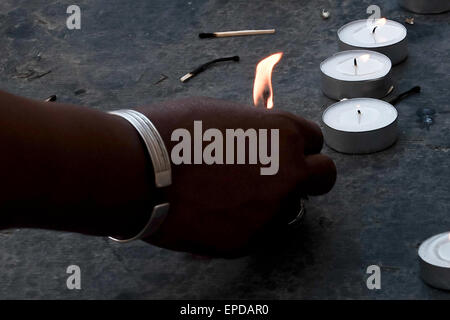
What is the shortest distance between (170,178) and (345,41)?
0.75m

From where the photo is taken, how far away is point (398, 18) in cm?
195

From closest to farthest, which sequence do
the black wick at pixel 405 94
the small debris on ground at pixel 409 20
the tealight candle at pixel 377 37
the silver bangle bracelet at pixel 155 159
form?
the silver bangle bracelet at pixel 155 159, the black wick at pixel 405 94, the tealight candle at pixel 377 37, the small debris on ground at pixel 409 20

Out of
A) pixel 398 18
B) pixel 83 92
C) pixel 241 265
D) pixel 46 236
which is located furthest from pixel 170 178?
pixel 398 18

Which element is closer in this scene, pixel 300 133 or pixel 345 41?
pixel 300 133

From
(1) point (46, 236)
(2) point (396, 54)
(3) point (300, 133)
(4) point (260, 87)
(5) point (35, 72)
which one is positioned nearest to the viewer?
(3) point (300, 133)

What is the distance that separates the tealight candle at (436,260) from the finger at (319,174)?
16 cm

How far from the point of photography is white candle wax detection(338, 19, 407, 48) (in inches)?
71.2

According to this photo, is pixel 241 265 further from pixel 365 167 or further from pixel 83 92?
pixel 83 92

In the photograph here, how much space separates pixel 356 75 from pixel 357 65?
3cm

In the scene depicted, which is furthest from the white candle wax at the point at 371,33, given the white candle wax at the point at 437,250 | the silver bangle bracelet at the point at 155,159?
the silver bangle bracelet at the point at 155,159

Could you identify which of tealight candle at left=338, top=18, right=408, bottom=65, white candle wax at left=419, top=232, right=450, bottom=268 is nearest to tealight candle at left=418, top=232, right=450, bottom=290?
white candle wax at left=419, top=232, right=450, bottom=268

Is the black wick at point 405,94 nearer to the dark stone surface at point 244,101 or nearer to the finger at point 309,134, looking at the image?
the dark stone surface at point 244,101

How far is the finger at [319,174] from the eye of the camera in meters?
1.31

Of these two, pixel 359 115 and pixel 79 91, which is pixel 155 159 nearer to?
pixel 359 115
